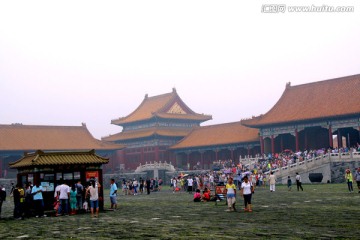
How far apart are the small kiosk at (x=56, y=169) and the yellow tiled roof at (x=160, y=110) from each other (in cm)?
4650

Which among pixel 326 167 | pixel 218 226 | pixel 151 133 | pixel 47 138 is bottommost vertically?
pixel 218 226

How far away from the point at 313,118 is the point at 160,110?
89.8 feet

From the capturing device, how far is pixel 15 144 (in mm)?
58406

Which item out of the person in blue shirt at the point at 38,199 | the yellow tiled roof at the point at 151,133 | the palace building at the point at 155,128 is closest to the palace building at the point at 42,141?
the palace building at the point at 155,128

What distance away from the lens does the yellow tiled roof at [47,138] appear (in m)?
58.9

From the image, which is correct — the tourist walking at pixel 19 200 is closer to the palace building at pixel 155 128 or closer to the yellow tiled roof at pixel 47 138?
the yellow tiled roof at pixel 47 138

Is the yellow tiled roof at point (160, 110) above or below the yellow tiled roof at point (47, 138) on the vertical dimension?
above

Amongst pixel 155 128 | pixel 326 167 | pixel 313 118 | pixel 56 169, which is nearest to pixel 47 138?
pixel 155 128

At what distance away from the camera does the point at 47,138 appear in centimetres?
6172

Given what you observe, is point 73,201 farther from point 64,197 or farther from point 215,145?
point 215,145

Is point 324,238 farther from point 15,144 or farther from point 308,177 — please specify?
point 15,144

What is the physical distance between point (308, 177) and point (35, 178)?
1020 inches

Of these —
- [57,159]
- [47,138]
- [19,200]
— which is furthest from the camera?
[47,138]

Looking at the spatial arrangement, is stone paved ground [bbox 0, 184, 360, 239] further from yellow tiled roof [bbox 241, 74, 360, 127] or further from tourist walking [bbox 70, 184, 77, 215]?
yellow tiled roof [bbox 241, 74, 360, 127]
